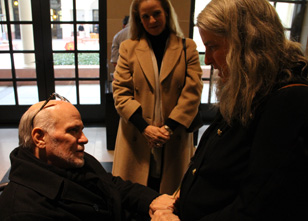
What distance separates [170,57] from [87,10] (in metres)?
2.98

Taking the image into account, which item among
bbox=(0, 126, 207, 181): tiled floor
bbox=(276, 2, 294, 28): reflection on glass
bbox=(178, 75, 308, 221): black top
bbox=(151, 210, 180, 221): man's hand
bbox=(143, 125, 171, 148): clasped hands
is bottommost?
bbox=(0, 126, 207, 181): tiled floor

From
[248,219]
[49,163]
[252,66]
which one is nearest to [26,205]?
[49,163]

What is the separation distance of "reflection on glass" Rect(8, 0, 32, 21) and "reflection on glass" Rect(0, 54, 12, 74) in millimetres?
603

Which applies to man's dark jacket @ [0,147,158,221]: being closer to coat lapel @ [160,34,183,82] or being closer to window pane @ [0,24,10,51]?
coat lapel @ [160,34,183,82]

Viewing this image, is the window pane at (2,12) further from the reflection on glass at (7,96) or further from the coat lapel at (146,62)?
the coat lapel at (146,62)

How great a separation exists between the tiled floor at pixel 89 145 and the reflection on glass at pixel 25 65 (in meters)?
0.90

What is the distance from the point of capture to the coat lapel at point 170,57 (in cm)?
186

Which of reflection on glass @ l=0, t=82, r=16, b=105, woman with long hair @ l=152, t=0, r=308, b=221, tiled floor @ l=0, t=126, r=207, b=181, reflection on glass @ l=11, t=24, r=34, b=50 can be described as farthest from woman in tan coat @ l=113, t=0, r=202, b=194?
reflection on glass @ l=0, t=82, r=16, b=105

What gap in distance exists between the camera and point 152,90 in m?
1.89

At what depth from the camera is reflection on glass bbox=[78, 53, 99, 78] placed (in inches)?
179

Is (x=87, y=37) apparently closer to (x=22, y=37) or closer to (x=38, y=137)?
(x=22, y=37)

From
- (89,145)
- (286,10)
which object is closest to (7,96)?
(89,145)

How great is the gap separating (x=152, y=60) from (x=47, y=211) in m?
1.14

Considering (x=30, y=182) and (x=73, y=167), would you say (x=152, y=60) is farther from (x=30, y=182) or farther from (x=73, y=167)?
(x=30, y=182)
